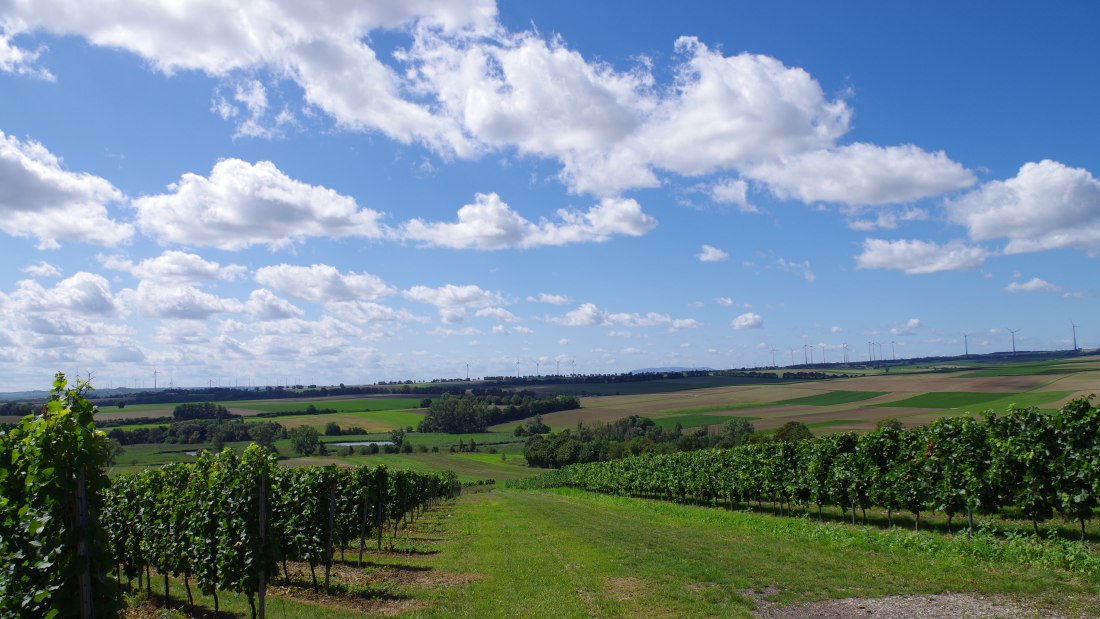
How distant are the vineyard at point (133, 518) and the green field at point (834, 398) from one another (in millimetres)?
99844

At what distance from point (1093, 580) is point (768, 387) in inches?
5843

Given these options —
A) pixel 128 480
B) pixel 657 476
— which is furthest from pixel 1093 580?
pixel 657 476

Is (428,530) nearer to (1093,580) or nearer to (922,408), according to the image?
(1093,580)

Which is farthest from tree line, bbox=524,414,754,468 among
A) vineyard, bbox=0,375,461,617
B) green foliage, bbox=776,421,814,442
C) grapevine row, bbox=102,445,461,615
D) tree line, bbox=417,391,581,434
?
grapevine row, bbox=102,445,461,615

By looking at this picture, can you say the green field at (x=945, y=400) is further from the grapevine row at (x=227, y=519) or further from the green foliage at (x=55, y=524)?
the green foliage at (x=55, y=524)

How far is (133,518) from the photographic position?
18.7m

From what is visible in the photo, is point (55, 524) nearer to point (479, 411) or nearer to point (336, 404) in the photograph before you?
point (479, 411)

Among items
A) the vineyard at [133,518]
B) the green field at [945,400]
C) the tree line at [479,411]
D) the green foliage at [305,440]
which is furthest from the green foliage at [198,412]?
the green field at [945,400]

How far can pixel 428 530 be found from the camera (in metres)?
39.8

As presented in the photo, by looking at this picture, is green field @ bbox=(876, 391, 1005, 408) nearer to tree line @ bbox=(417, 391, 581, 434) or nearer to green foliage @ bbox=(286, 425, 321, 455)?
tree line @ bbox=(417, 391, 581, 434)

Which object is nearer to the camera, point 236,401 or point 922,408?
point 922,408

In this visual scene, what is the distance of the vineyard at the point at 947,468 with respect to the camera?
21.2m

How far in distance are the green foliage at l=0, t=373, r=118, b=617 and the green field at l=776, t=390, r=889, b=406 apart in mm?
113977

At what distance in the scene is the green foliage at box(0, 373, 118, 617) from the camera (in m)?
7.86
